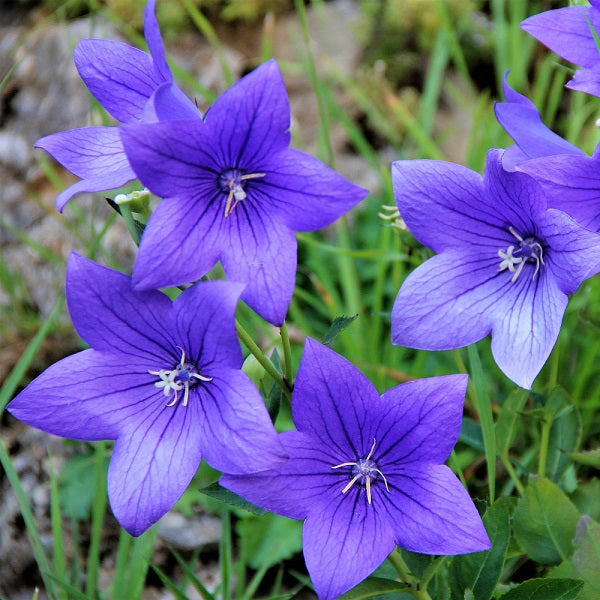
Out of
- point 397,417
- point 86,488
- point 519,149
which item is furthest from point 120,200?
point 86,488

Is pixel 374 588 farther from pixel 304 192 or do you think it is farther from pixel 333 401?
pixel 304 192

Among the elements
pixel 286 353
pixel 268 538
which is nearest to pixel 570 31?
pixel 286 353

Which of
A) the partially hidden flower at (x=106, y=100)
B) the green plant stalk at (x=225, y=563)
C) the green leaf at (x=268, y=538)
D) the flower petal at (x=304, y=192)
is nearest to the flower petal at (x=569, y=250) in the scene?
the flower petal at (x=304, y=192)

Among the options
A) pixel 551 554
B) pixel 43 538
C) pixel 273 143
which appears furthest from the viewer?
pixel 43 538

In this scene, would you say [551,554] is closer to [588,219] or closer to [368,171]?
[588,219]

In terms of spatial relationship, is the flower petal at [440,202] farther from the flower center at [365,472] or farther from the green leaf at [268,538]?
the green leaf at [268,538]

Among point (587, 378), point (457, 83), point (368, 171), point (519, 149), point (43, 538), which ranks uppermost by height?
point (519, 149)

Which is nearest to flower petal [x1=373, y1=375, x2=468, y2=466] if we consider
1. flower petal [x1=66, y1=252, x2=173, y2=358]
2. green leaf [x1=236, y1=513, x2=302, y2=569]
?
flower petal [x1=66, y1=252, x2=173, y2=358]
